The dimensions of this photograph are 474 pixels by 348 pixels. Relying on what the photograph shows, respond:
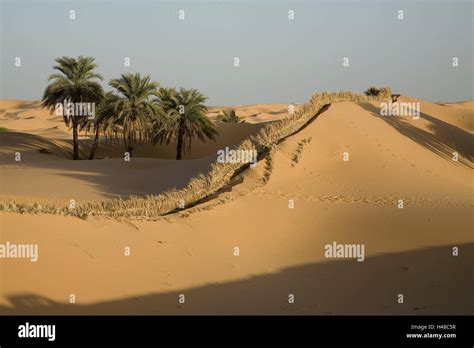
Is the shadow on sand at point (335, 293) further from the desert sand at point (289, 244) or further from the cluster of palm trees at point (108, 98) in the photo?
the cluster of palm trees at point (108, 98)

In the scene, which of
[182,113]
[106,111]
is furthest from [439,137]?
[106,111]

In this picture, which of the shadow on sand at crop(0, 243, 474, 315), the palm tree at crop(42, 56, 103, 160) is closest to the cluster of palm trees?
the palm tree at crop(42, 56, 103, 160)

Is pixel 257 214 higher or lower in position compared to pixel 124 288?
higher

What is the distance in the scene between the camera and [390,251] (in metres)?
8.47

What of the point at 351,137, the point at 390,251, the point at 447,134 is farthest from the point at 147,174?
the point at 390,251

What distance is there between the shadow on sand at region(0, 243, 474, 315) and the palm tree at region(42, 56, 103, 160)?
73.8 ft

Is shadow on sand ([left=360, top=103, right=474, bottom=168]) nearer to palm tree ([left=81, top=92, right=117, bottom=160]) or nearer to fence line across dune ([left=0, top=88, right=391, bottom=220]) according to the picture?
fence line across dune ([left=0, top=88, right=391, bottom=220])

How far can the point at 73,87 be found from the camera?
2827cm

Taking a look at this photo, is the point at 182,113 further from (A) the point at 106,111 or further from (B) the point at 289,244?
(B) the point at 289,244

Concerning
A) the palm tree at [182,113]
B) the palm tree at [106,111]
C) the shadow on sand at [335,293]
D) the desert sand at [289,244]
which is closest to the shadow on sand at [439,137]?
the desert sand at [289,244]

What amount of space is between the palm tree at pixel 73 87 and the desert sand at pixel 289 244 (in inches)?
582

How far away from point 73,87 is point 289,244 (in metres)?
22.0
